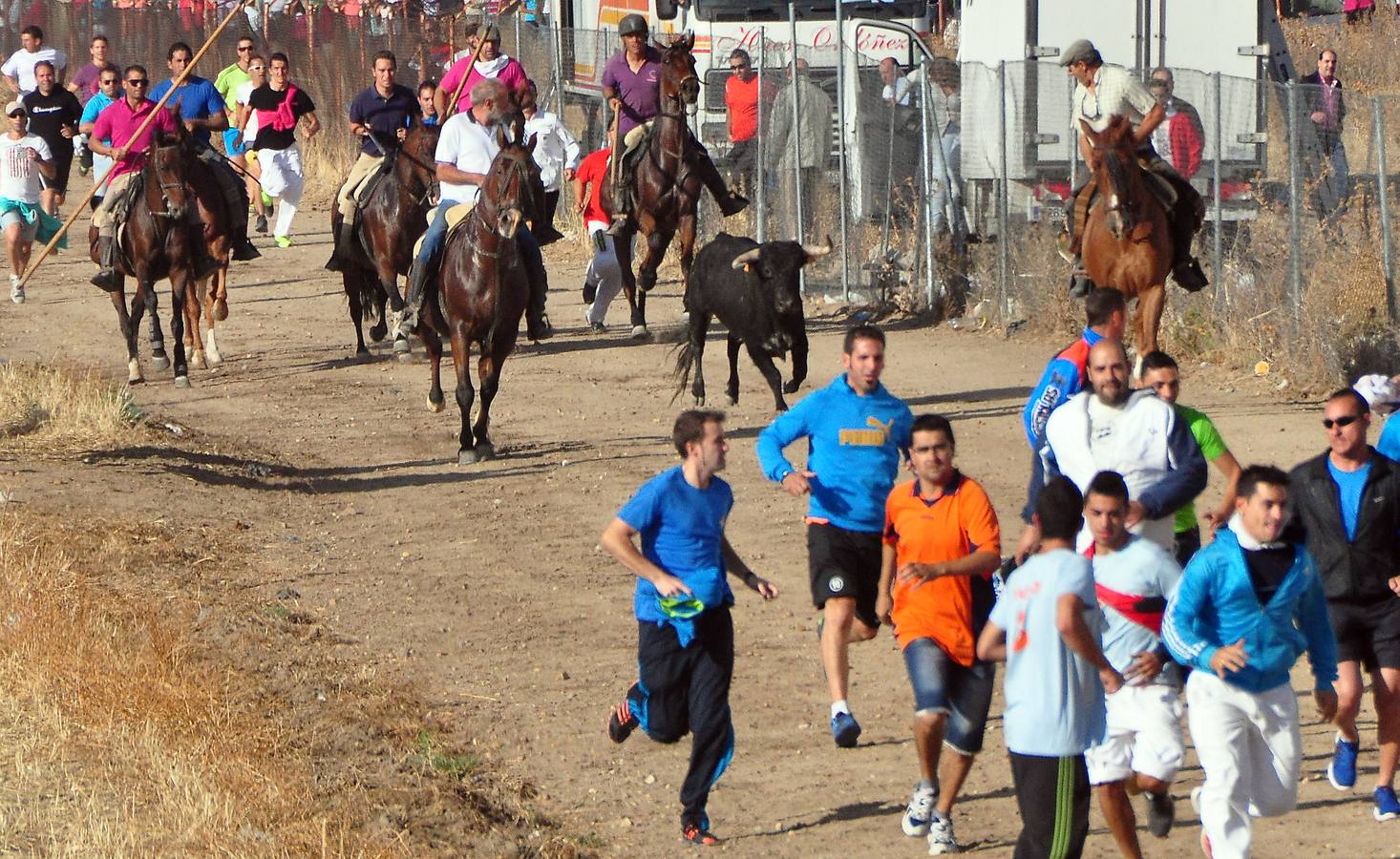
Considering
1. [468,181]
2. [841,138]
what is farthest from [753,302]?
[841,138]

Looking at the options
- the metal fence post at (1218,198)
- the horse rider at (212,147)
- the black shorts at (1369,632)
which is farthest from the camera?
the horse rider at (212,147)

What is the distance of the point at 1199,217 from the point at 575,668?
7.13 metres

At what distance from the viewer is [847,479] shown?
8117mm

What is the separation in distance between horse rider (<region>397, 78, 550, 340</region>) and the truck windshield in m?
9.26

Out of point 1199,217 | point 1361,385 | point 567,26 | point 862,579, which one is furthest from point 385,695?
point 567,26

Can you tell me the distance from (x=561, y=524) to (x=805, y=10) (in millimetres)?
12892

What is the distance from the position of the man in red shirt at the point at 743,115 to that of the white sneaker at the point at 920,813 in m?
15.4

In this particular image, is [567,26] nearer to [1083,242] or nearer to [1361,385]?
[1083,242]

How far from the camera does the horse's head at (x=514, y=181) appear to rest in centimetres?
1343

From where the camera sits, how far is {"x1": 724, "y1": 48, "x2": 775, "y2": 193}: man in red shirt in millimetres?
22547

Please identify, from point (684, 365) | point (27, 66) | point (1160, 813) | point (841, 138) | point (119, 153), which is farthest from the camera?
A: point (27, 66)

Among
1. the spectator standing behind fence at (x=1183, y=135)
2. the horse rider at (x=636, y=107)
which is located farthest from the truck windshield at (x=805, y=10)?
the spectator standing behind fence at (x=1183, y=135)

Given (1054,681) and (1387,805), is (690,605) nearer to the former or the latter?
(1054,681)

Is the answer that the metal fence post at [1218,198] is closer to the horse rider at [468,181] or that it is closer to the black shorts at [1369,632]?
the horse rider at [468,181]
